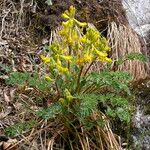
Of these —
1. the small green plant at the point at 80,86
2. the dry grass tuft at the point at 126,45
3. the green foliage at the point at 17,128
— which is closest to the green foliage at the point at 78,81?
the small green plant at the point at 80,86

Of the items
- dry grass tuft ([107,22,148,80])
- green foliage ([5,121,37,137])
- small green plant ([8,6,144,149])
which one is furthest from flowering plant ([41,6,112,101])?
dry grass tuft ([107,22,148,80])

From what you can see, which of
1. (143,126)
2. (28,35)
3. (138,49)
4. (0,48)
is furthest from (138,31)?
(143,126)

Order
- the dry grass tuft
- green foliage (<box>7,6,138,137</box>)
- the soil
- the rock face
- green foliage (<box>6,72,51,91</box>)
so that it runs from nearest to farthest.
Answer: green foliage (<box>7,6,138,137</box>)
green foliage (<box>6,72,51,91</box>)
the dry grass tuft
the soil
the rock face

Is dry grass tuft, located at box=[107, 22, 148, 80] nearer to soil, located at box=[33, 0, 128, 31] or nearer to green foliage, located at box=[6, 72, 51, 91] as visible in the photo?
soil, located at box=[33, 0, 128, 31]

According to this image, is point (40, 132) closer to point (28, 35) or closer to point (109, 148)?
point (109, 148)

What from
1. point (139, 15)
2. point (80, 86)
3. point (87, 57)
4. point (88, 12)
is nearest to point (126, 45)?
point (88, 12)

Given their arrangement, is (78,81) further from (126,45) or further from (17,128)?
(126,45)

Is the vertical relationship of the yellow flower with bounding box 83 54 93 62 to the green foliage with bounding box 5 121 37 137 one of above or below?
above
